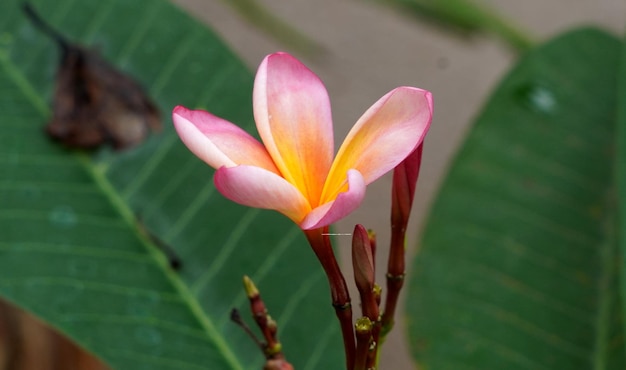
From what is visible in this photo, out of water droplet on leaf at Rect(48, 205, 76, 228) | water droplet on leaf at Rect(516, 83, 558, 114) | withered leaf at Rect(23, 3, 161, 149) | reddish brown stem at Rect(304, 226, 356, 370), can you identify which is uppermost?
water droplet on leaf at Rect(516, 83, 558, 114)

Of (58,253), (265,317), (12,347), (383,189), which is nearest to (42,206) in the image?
(58,253)

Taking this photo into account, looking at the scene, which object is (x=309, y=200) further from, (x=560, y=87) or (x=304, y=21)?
(x=304, y=21)

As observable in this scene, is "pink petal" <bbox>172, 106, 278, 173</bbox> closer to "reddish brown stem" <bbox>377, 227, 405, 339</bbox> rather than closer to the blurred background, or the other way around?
"reddish brown stem" <bbox>377, 227, 405, 339</bbox>

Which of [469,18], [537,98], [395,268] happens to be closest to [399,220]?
[395,268]

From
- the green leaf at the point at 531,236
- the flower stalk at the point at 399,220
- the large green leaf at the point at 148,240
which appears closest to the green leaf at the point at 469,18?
the green leaf at the point at 531,236

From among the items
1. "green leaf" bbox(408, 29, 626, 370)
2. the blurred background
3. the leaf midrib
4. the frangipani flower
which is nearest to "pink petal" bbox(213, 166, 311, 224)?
the frangipani flower

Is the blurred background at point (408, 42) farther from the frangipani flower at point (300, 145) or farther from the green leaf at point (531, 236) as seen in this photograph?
the frangipani flower at point (300, 145)

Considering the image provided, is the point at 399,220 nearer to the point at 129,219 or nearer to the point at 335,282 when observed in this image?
the point at 335,282
